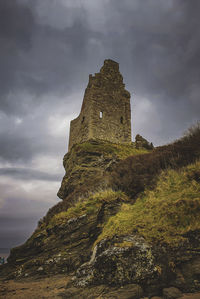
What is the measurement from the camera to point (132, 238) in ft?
15.3

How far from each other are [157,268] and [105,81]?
59.6ft

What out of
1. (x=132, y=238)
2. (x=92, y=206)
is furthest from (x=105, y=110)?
(x=132, y=238)

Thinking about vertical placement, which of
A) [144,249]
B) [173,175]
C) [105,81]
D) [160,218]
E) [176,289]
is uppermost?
[105,81]

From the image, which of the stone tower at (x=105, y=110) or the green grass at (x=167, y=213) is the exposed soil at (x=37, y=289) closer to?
the green grass at (x=167, y=213)

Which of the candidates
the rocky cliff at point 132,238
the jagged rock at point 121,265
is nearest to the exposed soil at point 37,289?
the rocky cliff at point 132,238

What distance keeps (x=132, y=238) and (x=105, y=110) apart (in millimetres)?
14529

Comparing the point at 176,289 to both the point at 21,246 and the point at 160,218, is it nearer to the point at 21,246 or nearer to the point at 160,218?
the point at 160,218

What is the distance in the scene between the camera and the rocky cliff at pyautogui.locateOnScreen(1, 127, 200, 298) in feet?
12.7

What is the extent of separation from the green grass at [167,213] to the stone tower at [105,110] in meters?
10.4

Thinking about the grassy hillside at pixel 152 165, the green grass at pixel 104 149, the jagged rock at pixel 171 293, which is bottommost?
the jagged rock at pixel 171 293

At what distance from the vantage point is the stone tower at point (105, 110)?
16844 millimetres

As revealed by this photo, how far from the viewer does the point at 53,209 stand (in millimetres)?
11203

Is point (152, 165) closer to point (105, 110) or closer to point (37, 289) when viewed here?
point (37, 289)

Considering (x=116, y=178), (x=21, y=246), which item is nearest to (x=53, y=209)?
(x=21, y=246)
